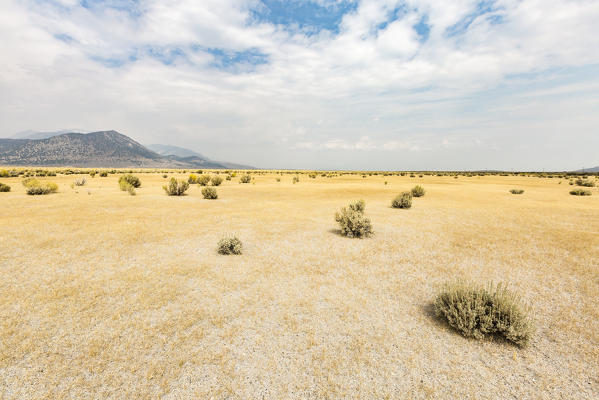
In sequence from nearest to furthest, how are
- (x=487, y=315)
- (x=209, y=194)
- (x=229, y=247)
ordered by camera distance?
(x=487, y=315)
(x=229, y=247)
(x=209, y=194)

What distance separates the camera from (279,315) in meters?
5.21

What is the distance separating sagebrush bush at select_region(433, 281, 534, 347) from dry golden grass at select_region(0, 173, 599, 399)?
0.20m

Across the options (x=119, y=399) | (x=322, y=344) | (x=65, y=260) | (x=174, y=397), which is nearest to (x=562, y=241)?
(x=322, y=344)

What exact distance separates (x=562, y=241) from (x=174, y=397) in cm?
1308

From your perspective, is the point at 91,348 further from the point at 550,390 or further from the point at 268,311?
the point at 550,390

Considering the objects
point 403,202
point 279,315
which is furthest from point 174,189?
point 279,315

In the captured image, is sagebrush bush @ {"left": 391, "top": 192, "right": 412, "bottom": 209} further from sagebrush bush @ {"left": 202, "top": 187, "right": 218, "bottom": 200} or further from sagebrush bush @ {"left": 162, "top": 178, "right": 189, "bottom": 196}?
sagebrush bush @ {"left": 162, "top": 178, "right": 189, "bottom": 196}

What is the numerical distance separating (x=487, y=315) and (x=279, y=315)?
13.3ft

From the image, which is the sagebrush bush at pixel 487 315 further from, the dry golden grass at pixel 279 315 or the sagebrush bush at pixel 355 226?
the sagebrush bush at pixel 355 226

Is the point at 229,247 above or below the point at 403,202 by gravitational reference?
below

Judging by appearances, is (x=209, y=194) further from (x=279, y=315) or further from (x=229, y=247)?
(x=279, y=315)

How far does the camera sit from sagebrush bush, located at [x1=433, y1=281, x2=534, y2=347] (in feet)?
14.6

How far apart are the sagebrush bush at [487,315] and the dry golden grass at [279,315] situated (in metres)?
0.20

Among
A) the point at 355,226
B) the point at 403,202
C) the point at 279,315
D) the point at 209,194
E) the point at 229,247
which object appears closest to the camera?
the point at 279,315
